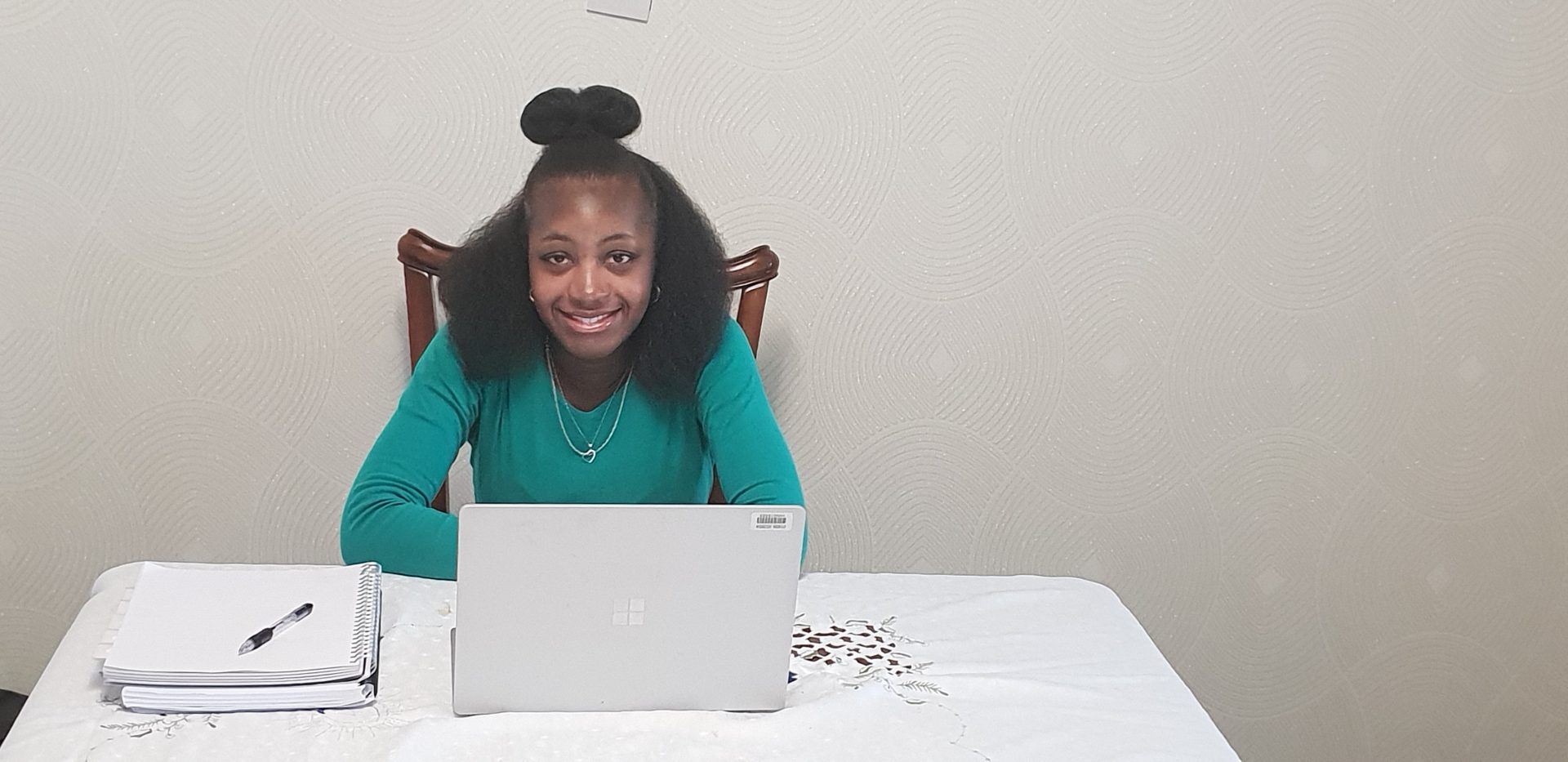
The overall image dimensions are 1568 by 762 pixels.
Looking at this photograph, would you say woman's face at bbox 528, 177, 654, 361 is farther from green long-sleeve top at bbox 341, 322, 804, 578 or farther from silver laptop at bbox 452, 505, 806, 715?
silver laptop at bbox 452, 505, 806, 715

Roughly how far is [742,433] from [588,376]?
0.19 m

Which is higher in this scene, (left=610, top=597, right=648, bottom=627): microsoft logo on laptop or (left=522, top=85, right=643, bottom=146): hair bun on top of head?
(left=522, top=85, right=643, bottom=146): hair bun on top of head

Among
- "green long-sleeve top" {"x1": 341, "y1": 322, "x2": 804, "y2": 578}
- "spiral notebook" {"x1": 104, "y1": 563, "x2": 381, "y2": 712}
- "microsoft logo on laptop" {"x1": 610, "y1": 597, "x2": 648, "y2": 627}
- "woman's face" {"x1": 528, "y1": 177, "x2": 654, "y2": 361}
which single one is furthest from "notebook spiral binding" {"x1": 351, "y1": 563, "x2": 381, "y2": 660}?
"woman's face" {"x1": 528, "y1": 177, "x2": 654, "y2": 361}

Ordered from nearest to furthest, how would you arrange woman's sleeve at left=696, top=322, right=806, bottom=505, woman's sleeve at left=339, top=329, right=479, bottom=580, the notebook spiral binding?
the notebook spiral binding, woman's sleeve at left=339, top=329, right=479, bottom=580, woman's sleeve at left=696, top=322, right=806, bottom=505

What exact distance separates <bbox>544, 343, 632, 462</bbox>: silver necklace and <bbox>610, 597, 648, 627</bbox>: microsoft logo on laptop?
0.48 m

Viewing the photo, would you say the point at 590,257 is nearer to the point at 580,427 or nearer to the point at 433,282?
the point at 580,427

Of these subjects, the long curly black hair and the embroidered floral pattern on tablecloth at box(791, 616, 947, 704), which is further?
the long curly black hair

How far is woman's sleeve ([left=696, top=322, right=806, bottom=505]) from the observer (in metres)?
1.54

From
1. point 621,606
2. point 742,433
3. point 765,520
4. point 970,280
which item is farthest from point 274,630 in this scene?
point 970,280

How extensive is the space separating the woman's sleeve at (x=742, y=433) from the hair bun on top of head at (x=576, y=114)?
0.27 m

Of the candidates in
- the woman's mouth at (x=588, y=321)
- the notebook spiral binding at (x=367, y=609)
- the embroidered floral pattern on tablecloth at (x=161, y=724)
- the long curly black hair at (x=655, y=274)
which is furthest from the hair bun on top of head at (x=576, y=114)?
the embroidered floral pattern on tablecloth at (x=161, y=724)

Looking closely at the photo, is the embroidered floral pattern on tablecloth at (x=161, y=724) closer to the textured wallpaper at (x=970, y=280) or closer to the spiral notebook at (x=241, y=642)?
the spiral notebook at (x=241, y=642)

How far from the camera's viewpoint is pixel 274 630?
3.97 feet

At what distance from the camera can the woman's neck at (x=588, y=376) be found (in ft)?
5.18
